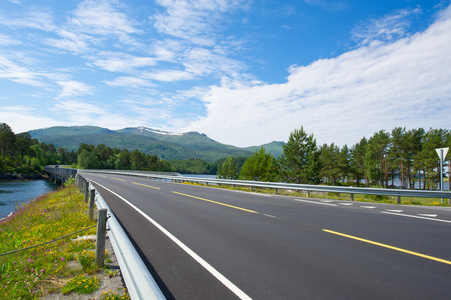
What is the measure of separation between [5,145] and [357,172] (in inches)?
5038

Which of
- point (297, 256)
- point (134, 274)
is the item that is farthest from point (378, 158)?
point (134, 274)

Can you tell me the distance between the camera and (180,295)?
3.55 metres

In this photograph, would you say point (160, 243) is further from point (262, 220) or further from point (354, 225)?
point (354, 225)

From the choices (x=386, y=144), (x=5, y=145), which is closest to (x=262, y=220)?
(x=386, y=144)

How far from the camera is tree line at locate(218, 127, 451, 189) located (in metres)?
52.6

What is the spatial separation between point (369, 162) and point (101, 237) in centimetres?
7351

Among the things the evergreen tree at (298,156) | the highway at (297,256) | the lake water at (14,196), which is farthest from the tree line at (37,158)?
the highway at (297,256)

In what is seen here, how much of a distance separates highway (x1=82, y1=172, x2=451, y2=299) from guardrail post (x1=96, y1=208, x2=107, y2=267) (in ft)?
2.58

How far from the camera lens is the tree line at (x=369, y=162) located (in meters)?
52.6

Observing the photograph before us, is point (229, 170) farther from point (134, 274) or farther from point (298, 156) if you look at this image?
point (134, 274)

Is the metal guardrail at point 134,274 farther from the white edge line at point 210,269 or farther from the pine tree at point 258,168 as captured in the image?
the pine tree at point 258,168

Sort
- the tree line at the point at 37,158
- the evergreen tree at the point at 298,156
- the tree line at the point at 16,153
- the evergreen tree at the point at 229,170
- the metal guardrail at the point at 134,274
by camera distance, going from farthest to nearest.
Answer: the tree line at the point at 37,158
the tree line at the point at 16,153
the evergreen tree at the point at 229,170
the evergreen tree at the point at 298,156
the metal guardrail at the point at 134,274

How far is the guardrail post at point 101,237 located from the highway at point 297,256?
0.79 m

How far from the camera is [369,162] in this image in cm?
6656
